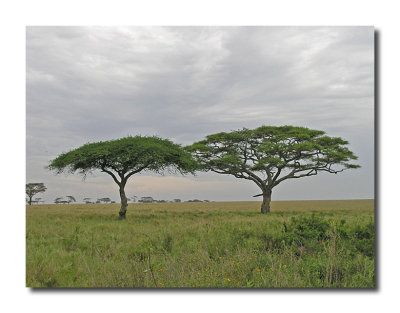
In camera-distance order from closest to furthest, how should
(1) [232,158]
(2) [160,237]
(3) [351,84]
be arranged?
1. (3) [351,84]
2. (2) [160,237]
3. (1) [232,158]

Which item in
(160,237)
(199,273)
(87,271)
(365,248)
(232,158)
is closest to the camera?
(199,273)

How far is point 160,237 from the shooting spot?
10344 mm

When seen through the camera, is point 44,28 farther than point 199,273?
Yes

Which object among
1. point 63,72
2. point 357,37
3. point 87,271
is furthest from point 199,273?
point 357,37

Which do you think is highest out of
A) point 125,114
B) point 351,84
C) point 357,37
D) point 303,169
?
point 357,37

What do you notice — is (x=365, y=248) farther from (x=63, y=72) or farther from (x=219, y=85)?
(x=63, y=72)

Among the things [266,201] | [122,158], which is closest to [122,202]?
[122,158]

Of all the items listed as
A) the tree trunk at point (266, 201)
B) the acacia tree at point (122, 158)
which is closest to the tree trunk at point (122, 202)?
the acacia tree at point (122, 158)

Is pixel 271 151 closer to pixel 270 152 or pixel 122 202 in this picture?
pixel 270 152

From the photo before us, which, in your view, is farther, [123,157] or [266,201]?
[266,201]

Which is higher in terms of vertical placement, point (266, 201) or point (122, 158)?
point (122, 158)

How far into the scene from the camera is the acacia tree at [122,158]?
20.7 m

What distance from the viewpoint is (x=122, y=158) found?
2050 cm

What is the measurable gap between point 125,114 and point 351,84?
6.72 metres
